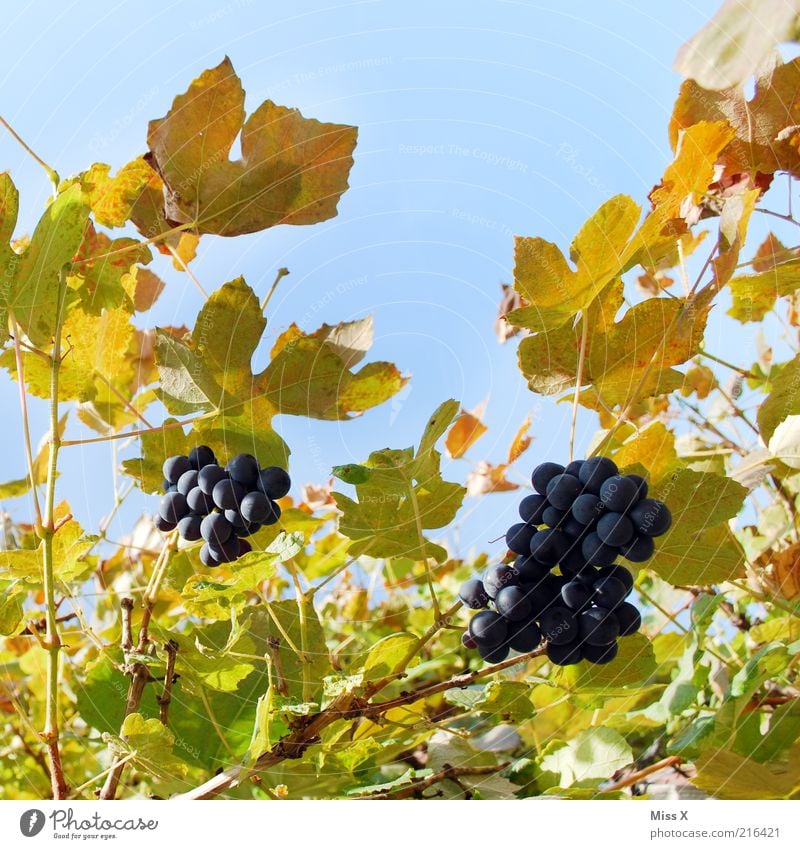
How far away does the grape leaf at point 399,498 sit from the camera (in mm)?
523

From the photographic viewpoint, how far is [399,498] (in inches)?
22.6

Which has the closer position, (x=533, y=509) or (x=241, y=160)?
(x=533, y=509)

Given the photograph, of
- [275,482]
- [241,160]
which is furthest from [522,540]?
[241,160]

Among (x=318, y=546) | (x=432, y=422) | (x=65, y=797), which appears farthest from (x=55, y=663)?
(x=318, y=546)

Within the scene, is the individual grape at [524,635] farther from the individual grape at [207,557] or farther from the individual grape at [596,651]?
the individual grape at [207,557]

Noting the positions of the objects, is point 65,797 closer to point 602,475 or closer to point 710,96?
point 602,475

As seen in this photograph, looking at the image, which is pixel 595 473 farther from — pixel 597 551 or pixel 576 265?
pixel 576 265

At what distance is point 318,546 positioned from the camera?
3.27 feet

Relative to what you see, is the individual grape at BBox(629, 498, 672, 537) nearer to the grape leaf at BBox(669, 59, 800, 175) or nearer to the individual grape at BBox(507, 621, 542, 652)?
the individual grape at BBox(507, 621, 542, 652)

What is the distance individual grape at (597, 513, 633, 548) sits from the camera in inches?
18.7

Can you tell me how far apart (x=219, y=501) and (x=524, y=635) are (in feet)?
0.69
